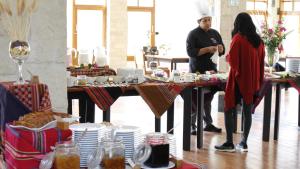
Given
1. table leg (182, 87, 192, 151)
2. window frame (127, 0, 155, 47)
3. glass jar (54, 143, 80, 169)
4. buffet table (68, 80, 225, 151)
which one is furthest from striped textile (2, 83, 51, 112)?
window frame (127, 0, 155, 47)

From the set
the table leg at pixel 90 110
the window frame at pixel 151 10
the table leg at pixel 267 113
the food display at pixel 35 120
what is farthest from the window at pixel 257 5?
the food display at pixel 35 120

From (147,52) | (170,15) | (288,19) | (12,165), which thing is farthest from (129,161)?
(288,19)

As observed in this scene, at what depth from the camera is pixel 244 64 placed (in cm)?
428

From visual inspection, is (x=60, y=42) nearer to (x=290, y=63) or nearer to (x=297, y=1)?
(x=290, y=63)

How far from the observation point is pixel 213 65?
5340 millimetres

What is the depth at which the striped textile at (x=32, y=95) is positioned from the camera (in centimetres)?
248

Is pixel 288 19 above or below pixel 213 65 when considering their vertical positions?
above

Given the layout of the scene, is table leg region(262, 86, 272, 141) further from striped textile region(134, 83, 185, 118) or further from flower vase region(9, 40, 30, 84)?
flower vase region(9, 40, 30, 84)

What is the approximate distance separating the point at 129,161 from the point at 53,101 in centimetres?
173

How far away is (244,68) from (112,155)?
9.20ft

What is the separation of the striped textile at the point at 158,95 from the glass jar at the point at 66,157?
2.46 m

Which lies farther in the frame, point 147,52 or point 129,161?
point 147,52

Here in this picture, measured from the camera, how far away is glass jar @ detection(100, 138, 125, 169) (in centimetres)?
169

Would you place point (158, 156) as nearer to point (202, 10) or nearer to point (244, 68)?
point (244, 68)
